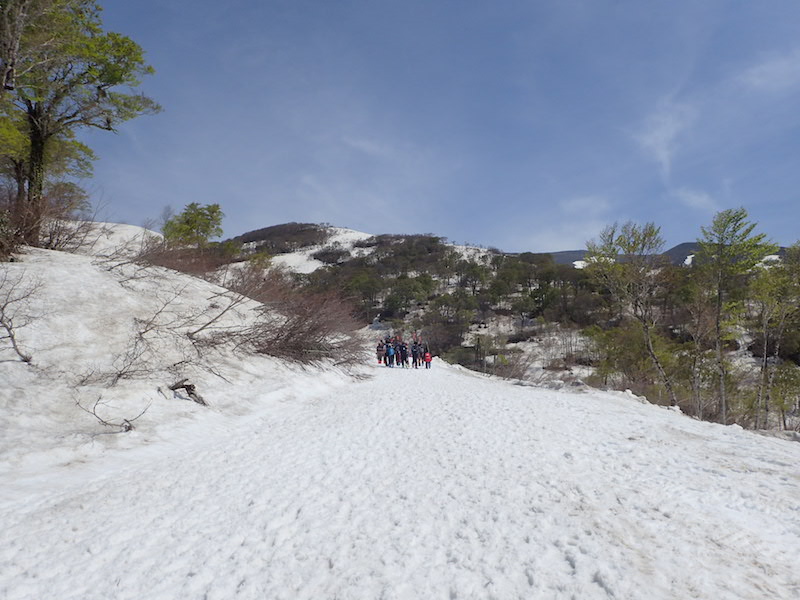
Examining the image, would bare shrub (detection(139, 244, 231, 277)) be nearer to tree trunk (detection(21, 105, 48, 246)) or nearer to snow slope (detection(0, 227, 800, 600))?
tree trunk (detection(21, 105, 48, 246))

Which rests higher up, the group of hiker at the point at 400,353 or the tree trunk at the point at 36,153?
the tree trunk at the point at 36,153

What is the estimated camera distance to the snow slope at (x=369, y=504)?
2.44 meters

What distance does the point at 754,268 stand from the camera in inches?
628

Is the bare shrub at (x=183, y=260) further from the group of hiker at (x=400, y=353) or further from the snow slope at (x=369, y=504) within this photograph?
the group of hiker at (x=400, y=353)

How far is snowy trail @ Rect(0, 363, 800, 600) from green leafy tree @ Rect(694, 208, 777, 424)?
13.5 m

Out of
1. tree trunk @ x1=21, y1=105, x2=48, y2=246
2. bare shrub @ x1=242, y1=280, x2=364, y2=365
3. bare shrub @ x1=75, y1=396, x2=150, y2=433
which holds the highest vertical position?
tree trunk @ x1=21, y1=105, x2=48, y2=246

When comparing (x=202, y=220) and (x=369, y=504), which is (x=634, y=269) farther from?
(x=202, y=220)

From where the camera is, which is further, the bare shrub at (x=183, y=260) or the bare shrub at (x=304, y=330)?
the bare shrub at (x=183, y=260)

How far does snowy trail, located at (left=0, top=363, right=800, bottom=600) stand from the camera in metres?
2.40

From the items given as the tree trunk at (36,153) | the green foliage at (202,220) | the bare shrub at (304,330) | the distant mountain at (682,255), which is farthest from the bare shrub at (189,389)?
the green foliage at (202,220)

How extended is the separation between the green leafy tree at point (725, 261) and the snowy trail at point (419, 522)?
44.2 ft

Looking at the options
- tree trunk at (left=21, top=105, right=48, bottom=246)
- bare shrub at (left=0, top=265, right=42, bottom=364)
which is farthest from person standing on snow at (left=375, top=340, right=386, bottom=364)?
bare shrub at (left=0, top=265, right=42, bottom=364)

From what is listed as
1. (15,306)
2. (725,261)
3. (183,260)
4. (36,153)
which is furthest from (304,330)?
(725,261)

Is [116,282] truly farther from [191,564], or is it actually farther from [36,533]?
[191,564]
